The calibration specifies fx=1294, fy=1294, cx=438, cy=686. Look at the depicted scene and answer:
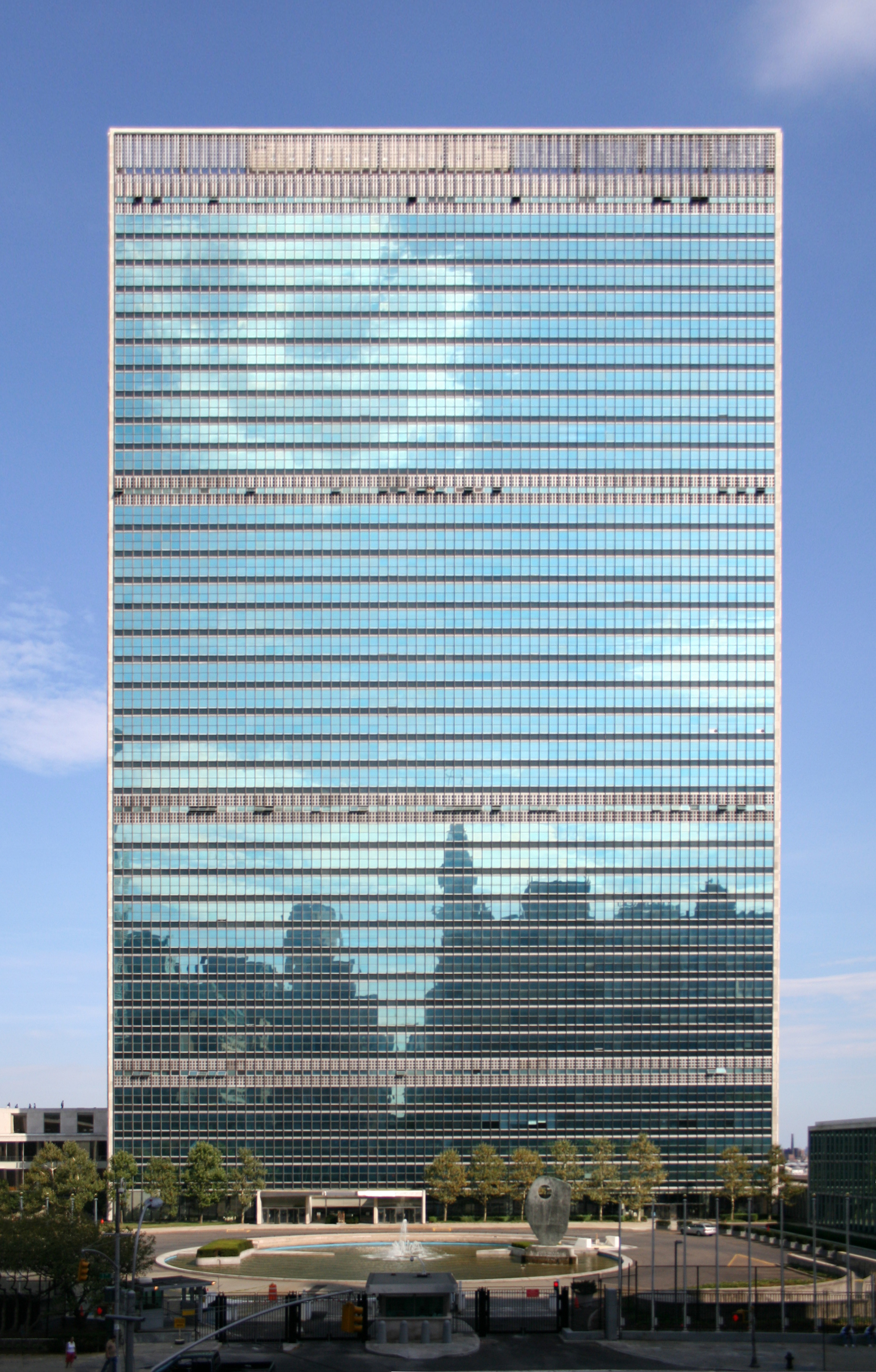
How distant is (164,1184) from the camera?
139 m

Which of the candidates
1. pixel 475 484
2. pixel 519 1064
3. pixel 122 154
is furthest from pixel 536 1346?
pixel 122 154

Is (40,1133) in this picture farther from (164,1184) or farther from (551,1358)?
(551,1358)

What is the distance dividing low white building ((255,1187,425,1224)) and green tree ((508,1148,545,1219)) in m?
10.9

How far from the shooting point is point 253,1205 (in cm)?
15050

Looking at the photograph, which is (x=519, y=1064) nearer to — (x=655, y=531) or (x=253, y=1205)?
(x=253, y=1205)

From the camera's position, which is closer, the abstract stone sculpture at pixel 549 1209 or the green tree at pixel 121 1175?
the abstract stone sculpture at pixel 549 1209

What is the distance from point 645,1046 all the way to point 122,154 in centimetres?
13317

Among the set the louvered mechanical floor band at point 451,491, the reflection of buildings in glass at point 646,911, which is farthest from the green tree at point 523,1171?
the louvered mechanical floor band at point 451,491

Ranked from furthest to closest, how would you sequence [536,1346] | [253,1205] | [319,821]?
[319,821] < [253,1205] < [536,1346]

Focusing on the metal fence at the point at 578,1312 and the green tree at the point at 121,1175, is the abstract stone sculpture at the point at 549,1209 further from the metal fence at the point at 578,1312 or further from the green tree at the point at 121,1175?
the green tree at the point at 121,1175

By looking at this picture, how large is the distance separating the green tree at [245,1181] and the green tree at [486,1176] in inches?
918

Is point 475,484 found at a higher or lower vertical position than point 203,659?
higher

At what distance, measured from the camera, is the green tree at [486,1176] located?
465 feet

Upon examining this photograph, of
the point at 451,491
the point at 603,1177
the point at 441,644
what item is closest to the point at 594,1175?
the point at 603,1177
